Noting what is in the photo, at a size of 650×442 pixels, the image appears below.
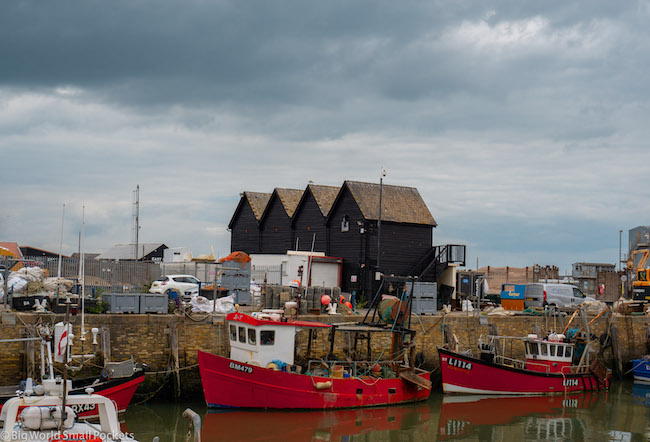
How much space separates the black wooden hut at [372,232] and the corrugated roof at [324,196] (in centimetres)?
134

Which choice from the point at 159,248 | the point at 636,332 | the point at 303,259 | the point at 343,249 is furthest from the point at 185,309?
the point at 159,248

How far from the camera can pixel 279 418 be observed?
71.6 ft

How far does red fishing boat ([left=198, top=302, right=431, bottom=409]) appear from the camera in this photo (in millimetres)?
22203

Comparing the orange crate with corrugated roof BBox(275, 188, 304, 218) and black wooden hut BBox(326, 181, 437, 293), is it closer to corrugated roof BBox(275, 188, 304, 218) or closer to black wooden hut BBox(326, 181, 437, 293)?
black wooden hut BBox(326, 181, 437, 293)

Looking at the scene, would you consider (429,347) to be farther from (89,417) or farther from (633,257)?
(633,257)

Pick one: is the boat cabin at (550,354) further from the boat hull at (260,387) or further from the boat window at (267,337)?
the boat window at (267,337)

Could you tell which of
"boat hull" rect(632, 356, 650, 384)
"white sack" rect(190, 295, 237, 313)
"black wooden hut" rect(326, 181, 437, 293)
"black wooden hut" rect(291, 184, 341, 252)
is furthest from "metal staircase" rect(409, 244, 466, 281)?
"white sack" rect(190, 295, 237, 313)

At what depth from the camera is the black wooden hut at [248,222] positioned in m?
51.7

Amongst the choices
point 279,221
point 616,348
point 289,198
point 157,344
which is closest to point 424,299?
point 616,348

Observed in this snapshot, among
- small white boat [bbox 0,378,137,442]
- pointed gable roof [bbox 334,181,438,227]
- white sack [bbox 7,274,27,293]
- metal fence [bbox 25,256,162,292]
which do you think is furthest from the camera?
pointed gable roof [bbox 334,181,438,227]

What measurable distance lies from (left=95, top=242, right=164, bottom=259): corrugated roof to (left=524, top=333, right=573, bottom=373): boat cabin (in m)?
46.7

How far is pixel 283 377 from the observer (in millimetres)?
22391

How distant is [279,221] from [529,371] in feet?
82.5

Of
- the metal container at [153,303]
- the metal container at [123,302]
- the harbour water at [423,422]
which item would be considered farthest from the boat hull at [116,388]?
the metal container at [153,303]
